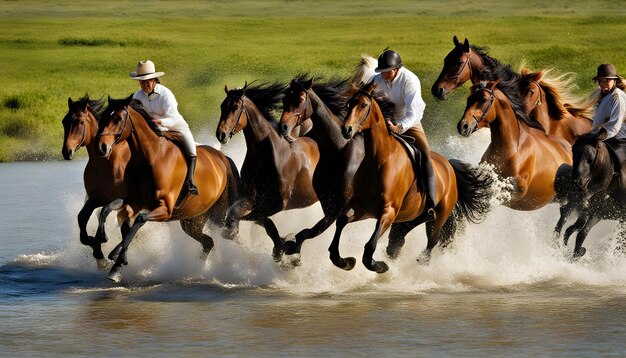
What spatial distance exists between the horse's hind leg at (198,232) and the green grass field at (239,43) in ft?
47.2

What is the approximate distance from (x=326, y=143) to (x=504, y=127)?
7.12ft

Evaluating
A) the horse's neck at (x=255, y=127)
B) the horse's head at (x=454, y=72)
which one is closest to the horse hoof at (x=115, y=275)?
the horse's neck at (x=255, y=127)

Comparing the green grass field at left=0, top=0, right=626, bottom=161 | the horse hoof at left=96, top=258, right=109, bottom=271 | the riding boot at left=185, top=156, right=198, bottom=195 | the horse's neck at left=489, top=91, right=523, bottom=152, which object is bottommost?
the green grass field at left=0, top=0, right=626, bottom=161

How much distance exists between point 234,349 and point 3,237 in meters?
7.71

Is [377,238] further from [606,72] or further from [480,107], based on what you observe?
[606,72]

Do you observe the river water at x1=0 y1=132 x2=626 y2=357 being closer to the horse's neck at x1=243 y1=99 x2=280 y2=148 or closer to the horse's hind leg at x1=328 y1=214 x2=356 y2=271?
the horse's hind leg at x1=328 y1=214 x2=356 y2=271

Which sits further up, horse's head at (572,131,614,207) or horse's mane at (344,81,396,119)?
horse's mane at (344,81,396,119)

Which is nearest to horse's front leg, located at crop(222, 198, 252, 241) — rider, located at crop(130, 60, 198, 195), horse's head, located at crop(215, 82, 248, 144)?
rider, located at crop(130, 60, 198, 195)

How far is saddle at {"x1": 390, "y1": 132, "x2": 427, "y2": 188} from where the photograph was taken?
12562 mm

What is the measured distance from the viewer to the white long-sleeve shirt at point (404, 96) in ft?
41.2

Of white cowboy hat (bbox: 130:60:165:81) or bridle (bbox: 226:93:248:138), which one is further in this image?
white cowboy hat (bbox: 130:60:165:81)

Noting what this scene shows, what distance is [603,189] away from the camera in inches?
534

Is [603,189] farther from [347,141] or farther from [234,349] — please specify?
[234,349]

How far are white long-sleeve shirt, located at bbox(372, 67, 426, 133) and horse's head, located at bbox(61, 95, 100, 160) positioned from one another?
8.47 ft
